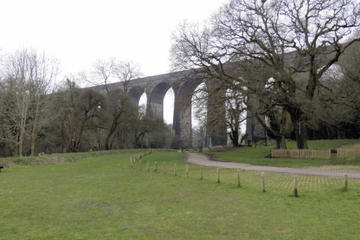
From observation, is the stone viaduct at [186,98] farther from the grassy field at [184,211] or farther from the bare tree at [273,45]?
the grassy field at [184,211]

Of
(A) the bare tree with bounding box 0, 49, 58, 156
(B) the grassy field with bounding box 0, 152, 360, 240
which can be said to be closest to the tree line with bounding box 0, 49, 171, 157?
(A) the bare tree with bounding box 0, 49, 58, 156

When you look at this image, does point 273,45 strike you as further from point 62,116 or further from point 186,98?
point 62,116

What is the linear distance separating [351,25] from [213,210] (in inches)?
816

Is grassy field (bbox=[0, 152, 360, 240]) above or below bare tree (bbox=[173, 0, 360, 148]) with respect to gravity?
below

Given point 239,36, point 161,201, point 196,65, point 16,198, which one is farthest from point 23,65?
point 161,201

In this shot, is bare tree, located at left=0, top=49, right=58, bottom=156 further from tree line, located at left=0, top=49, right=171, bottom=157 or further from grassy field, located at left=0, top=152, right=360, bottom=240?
grassy field, located at left=0, top=152, right=360, bottom=240

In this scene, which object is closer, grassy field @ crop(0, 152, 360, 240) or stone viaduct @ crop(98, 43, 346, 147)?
grassy field @ crop(0, 152, 360, 240)

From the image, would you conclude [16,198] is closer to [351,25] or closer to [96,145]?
[351,25]

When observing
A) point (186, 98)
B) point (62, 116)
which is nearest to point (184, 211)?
point (186, 98)

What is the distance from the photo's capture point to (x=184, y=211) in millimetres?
8070

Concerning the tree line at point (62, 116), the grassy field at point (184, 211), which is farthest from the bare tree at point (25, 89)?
the grassy field at point (184, 211)

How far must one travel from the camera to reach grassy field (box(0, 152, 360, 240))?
20.5 ft

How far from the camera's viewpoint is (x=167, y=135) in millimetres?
61469

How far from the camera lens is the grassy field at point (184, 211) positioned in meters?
6.23
